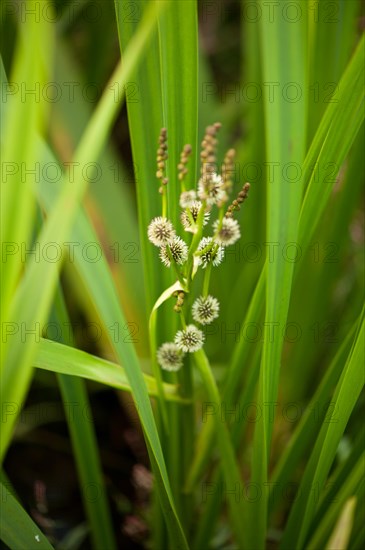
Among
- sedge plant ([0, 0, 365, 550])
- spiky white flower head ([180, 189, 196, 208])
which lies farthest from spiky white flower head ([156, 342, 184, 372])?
spiky white flower head ([180, 189, 196, 208])

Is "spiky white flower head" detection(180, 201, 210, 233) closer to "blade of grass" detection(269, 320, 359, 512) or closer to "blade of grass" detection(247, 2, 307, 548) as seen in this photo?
"blade of grass" detection(247, 2, 307, 548)

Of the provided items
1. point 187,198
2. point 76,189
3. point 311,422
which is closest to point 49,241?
point 76,189

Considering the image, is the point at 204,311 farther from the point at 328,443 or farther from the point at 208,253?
the point at 328,443

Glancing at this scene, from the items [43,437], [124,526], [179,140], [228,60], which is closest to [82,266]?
[179,140]

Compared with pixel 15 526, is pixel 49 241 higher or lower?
higher

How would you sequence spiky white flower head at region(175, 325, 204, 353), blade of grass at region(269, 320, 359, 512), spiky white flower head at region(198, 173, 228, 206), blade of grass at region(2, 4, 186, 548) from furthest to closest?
blade of grass at region(269, 320, 359, 512) → spiky white flower head at region(175, 325, 204, 353) → spiky white flower head at region(198, 173, 228, 206) → blade of grass at region(2, 4, 186, 548)

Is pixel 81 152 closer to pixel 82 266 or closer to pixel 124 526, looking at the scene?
pixel 82 266
